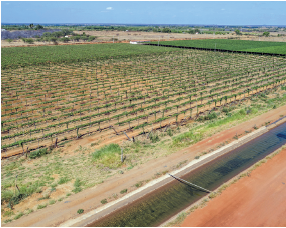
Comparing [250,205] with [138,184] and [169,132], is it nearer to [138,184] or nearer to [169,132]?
[138,184]

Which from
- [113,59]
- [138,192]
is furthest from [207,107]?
[113,59]

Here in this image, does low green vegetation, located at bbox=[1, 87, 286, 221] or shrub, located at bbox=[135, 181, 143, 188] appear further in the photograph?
shrub, located at bbox=[135, 181, 143, 188]

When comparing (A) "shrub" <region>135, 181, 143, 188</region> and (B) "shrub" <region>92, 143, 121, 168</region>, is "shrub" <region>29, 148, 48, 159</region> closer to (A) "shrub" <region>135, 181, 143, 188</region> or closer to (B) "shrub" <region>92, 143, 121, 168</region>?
(B) "shrub" <region>92, 143, 121, 168</region>

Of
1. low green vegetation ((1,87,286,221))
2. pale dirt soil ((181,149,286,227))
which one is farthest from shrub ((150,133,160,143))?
pale dirt soil ((181,149,286,227))

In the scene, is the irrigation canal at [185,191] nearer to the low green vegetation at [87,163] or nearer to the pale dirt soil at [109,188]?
the pale dirt soil at [109,188]

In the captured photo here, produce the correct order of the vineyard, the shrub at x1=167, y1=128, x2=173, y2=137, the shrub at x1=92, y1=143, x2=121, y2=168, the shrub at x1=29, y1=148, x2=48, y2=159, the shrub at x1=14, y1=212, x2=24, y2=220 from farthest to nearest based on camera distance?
the vineyard < the shrub at x1=167, y1=128, x2=173, y2=137 < the shrub at x1=29, y1=148, x2=48, y2=159 < the shrub at x1=92, y1=143, x2=121, y2=168 < the shrub at x1=14, y1=212, x2=24, y2=220

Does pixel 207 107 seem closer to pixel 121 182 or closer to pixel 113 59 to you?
pixel 121 182
